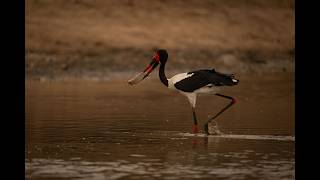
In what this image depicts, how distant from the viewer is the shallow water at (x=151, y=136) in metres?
8.79

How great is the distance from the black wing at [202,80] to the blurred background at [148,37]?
23.3ft

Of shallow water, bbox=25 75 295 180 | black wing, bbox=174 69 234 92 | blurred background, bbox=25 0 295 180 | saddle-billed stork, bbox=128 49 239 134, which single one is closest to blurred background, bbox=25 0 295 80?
blurred background, bbox=25 0 295 180

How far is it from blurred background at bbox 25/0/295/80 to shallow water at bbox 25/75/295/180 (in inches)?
78.9

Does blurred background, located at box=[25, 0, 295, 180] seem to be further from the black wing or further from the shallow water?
the black wing

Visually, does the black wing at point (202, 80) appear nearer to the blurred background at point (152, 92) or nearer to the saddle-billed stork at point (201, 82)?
the saddle-billed stork at point (201, 82)

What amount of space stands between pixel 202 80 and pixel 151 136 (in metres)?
1.07

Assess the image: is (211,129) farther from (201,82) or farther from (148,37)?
(148,37)

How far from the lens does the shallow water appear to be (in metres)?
8.79

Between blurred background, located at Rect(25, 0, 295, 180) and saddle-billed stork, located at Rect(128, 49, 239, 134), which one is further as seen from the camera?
saddle-billed stork, located at Rect(128, 49, 239, 134)

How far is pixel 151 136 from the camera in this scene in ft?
36.5

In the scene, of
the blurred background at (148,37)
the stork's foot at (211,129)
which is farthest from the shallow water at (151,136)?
the blurred background at (148,37)

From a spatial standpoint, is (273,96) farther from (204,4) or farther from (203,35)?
(204,4)

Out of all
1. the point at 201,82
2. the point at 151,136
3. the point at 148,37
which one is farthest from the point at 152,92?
the point at 151,136

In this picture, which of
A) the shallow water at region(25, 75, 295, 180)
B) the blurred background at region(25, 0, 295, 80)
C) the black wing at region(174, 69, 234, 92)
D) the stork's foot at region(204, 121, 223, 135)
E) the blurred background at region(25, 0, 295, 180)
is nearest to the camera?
the shallow water at region(25, 75, 295, 180)
